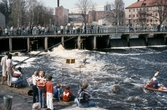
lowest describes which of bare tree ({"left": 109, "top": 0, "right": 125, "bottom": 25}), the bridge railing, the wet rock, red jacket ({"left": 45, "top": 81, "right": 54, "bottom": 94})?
the wet rock

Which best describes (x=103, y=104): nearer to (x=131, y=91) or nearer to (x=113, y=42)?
(x=131, y=91)

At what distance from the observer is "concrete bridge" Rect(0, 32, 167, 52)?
42969 millimetres

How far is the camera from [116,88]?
763 inches

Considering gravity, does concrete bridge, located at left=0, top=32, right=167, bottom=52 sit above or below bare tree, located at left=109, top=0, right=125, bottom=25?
below

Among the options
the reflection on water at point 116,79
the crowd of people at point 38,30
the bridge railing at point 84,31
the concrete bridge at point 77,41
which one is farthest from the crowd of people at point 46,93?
the bridge railing at point 84,31

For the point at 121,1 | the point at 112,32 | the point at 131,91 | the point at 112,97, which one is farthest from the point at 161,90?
the point at 121,1

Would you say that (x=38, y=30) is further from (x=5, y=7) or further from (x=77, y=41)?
(x=5, y=7)

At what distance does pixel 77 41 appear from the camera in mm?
44656

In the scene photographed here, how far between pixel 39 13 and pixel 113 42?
40754mm

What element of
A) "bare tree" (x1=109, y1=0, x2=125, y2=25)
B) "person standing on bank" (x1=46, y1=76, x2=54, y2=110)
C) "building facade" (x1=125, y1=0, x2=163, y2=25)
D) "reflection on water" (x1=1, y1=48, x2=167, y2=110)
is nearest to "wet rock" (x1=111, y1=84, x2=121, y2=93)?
"reflection on water" (x1=1, y1=48, x2=167, y2=110)

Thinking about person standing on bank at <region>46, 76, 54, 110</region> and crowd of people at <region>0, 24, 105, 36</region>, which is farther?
crowd of people at <region>0, 24, 105, 36</region>

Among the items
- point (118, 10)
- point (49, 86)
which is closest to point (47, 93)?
point (49, 86)

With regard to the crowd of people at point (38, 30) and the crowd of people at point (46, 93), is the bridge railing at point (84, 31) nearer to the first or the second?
the crowd of people at point (38, 30)

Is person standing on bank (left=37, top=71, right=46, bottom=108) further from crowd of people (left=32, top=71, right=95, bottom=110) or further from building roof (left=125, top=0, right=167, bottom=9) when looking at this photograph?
building roof (left=125, top=0, right=167, bottom=9)
